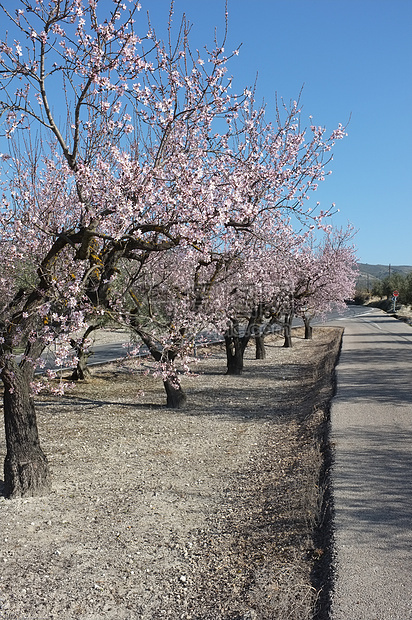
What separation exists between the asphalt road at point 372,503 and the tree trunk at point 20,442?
374 centimetres

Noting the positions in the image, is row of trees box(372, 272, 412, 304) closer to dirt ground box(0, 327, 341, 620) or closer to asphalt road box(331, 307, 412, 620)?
asphalt road box(331, 307, 412, 620)

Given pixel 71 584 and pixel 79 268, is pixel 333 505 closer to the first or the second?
pixel 71 584

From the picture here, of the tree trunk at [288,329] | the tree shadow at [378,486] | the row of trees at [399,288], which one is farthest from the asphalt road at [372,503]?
the row of trees at [399,288]

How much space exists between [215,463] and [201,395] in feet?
20.7

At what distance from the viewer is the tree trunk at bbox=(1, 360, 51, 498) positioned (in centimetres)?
670

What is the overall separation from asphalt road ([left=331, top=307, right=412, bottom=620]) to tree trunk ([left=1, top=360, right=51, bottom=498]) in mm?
3745

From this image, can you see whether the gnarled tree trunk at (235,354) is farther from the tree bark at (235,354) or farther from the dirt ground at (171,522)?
the dirt ground at (171,522)

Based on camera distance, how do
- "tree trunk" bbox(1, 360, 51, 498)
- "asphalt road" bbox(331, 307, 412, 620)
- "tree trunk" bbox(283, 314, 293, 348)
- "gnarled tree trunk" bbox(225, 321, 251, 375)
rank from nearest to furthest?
1. "asphalt road" bbox(331, 307, 412, 620)
2. "tree trunk" bbox(1, 360, 51, 498)
3. "gnarled tree trunk" bbox(225, 321, 251, 375)
4. "tree trunk" bbox(283, 314, 293, 348)

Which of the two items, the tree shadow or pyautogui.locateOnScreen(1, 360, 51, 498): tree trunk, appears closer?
the tree shadow

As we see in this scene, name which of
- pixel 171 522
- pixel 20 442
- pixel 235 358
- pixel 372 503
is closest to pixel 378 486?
pixel 372 503

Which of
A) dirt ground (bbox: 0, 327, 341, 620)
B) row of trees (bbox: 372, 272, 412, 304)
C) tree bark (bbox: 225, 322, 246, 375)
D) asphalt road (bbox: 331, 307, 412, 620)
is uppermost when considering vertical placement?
row of trees (bbox: 372, 272, 412, 304)

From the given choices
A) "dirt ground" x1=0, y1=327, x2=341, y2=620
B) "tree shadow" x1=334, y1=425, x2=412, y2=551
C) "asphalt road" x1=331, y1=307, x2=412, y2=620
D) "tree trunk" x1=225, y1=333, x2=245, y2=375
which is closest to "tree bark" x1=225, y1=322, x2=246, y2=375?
"tree trunk" x1=225, y1=333, x2=245, y2=375

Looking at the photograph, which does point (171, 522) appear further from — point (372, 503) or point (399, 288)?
point (399, 288)

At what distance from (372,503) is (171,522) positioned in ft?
7.46
